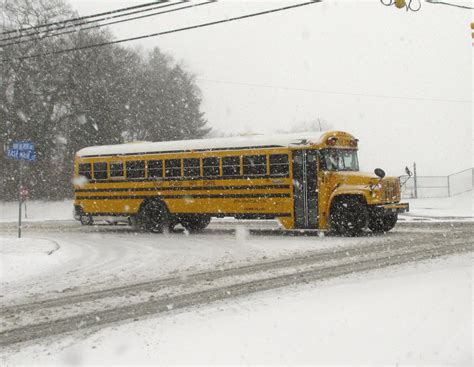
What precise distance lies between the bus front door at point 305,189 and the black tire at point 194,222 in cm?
421

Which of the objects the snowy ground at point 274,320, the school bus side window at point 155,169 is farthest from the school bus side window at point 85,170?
the snowy ground at point 274,320

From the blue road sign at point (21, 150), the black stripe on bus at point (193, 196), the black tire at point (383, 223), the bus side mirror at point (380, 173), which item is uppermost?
the blue road sign at point (21, 150)

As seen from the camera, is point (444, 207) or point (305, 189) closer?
point (305, 189)

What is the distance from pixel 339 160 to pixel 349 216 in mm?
1695

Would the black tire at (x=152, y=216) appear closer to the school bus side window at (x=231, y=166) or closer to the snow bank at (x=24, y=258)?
the school bus side window at (x=231, y=166)

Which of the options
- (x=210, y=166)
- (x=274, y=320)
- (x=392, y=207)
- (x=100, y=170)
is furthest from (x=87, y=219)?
(x=274, y=320)

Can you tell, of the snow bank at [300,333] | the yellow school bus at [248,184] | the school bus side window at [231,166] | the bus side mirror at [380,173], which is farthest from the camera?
the school bus side window at [231,166]

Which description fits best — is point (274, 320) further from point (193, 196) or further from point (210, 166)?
point (193, 196)

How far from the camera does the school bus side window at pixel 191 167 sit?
1958 centimetres

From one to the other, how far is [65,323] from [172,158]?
12459 mm

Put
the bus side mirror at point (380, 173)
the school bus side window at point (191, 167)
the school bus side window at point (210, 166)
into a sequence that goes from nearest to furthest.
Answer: the bus side mirror at point (380, 173)
the school bus side window at point (210, 166)
the school bus side window at point (191, 167)

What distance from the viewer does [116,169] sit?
69.7ft

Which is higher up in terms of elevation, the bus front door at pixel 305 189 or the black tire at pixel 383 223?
the bus front door at pixel 305 189

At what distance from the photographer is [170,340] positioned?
22.3 feet
